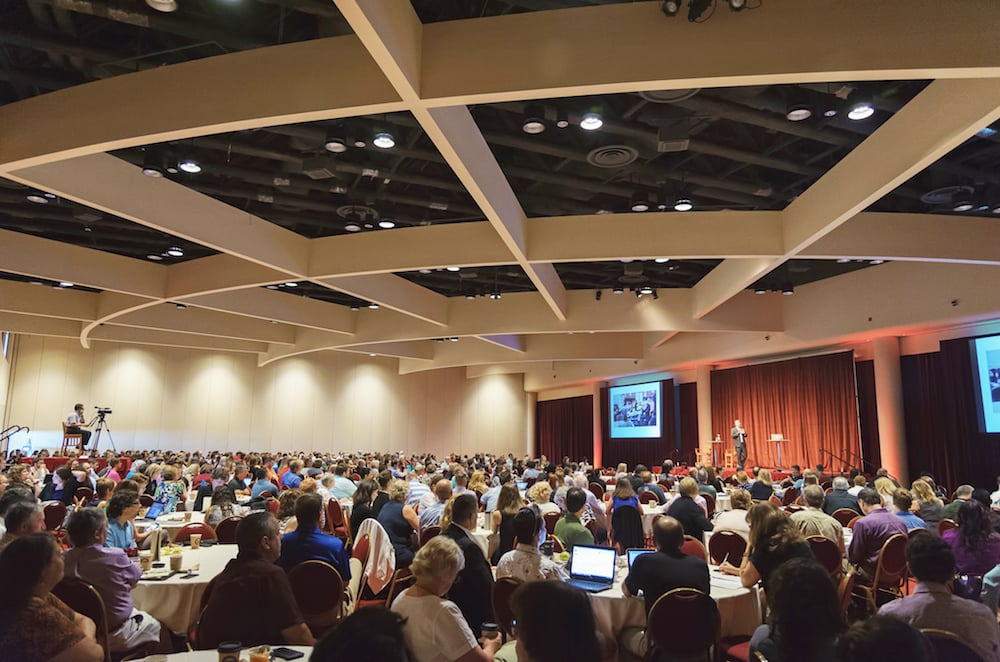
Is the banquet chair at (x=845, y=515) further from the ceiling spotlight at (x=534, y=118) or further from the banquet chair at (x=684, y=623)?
the ceiling spotlight at (x=534, y=118)

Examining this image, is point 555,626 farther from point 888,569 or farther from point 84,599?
point 888,569

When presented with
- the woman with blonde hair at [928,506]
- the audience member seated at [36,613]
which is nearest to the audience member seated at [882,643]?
the audience member seated at [36,613]

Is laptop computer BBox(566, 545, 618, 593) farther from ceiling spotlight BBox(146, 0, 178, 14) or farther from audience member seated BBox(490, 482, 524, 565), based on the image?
A: ceiling spotlight BBox(146, 0, 178, 14)

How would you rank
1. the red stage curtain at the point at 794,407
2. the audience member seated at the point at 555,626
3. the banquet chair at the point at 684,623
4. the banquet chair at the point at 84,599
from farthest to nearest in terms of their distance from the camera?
1. the red stage curtain at the point at 794,407
2. the banquet chair at the point at 684,623
3. the banquet chair at the point at 84,599
4. the audience member seated at the point at 555,626

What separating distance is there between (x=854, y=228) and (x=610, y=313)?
605 centimetres

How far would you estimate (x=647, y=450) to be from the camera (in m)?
22.1

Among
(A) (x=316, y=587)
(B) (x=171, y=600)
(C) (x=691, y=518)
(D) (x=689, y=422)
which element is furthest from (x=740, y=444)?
(B) (x=171, y=600)

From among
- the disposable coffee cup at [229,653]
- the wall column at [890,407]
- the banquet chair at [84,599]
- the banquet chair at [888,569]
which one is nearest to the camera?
the disposable coffee cup at [229,653]

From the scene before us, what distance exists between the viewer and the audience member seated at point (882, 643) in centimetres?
192

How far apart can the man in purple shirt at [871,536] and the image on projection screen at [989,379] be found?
839 centimetres

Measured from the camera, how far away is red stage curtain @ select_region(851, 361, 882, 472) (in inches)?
599

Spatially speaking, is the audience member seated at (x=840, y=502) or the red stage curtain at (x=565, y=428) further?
the red stage curtain at (x=565, y=428)

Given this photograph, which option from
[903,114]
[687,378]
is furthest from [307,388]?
[903,114]

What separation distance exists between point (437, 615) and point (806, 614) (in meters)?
1.53
